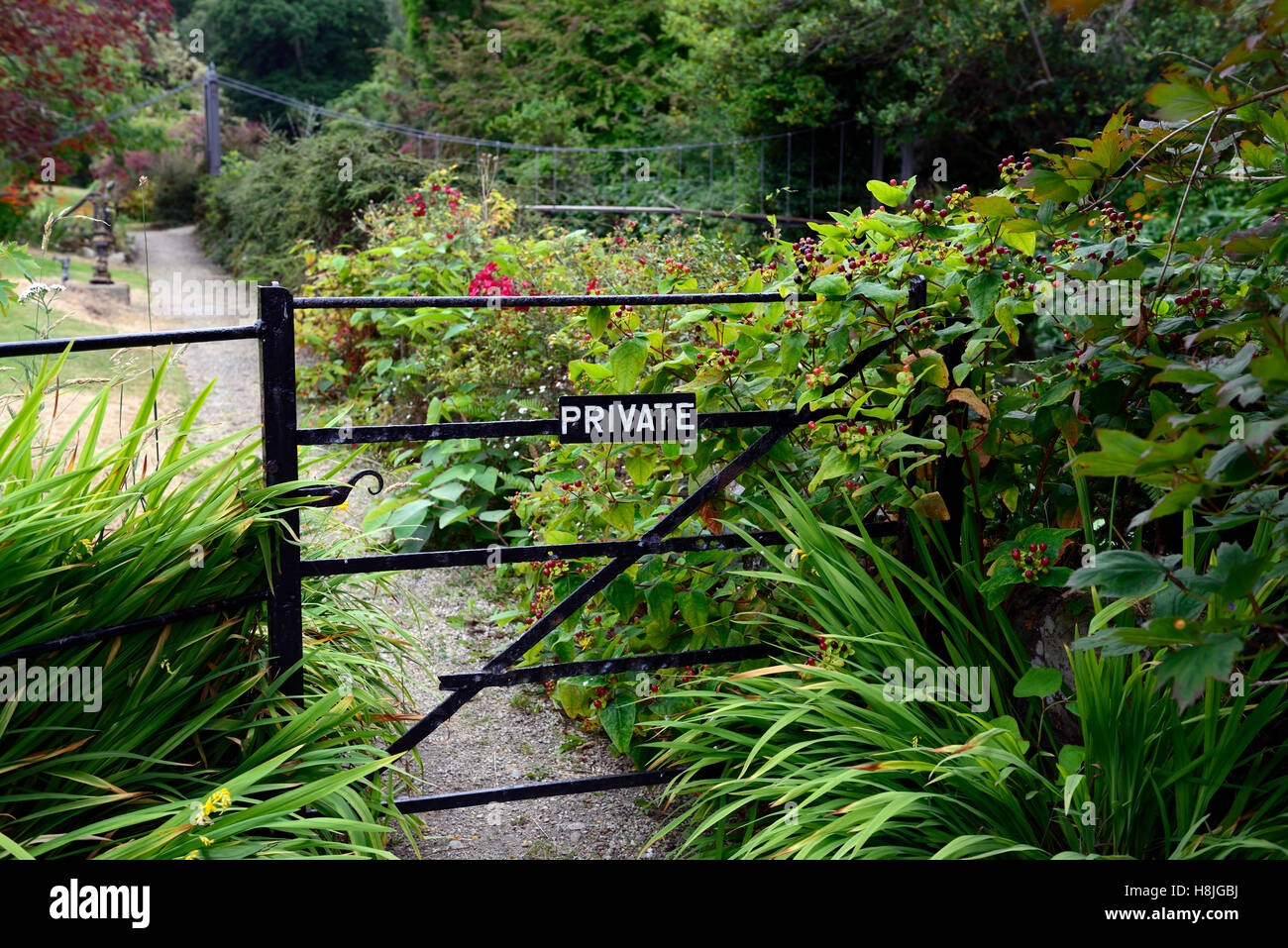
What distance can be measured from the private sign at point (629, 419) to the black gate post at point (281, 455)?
63 centimetres

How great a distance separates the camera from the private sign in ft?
8.04

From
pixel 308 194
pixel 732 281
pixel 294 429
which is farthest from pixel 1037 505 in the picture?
pixel 308 194

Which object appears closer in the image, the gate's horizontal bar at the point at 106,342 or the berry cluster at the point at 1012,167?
the gate's horizontal bar at the point at 106,342

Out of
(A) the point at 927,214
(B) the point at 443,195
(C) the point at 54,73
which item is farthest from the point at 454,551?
(C) the point at 54,73

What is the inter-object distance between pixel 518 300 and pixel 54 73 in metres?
10.9

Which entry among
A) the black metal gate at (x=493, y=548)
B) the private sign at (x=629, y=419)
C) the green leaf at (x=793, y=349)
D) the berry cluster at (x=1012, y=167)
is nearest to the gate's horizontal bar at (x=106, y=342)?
the black metal gate at (x=493, y=548)

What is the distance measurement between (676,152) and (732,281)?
357 inches

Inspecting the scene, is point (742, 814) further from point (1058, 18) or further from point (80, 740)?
point (1058, 18)

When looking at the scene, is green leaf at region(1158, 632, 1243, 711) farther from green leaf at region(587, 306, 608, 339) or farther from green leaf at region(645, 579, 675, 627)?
green leaf at region(587, 306, 608, 339)

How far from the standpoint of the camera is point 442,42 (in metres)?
18.0

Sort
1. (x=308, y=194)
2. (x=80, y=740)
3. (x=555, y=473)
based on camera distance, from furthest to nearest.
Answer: (x=308, y=194) < (x=555, y=473) < (x=80, y=740)

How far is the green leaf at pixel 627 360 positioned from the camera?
2.58 m

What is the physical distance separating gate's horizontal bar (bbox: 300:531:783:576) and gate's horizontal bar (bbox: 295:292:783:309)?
56 centimetres

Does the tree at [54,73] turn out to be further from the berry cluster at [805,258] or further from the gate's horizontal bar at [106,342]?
the berry cluster at [805,258]
